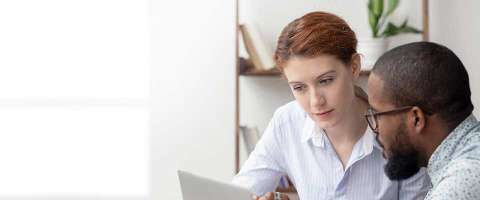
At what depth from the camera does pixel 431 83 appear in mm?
1172

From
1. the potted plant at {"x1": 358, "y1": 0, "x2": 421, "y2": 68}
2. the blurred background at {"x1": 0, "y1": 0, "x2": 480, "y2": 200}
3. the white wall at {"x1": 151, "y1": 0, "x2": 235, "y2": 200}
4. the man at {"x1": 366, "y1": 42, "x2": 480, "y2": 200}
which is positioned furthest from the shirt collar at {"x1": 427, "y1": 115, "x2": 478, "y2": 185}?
the white wall at {"x1": 151, "y1": 0, "x2": 235, "y2": 200}

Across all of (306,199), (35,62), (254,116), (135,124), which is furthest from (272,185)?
(35,62)

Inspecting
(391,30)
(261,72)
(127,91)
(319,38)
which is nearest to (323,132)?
(319,38)

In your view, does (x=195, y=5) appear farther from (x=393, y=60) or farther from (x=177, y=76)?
(x=393, y=60)

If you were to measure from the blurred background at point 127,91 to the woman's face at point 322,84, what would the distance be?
155cm

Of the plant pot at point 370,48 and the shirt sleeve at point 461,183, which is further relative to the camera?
the plant pot at point 370,48

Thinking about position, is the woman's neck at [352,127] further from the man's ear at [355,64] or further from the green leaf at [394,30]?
the green leaf at [394,30]

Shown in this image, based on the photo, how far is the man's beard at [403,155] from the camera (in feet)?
4.05

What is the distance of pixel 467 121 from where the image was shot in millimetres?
1199

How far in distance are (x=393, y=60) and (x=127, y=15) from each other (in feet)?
7.44

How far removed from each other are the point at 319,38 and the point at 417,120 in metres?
0.41

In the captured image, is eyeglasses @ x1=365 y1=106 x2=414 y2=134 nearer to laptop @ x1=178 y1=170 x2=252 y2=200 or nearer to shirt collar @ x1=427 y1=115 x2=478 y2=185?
shirt collar @ x1=427 y1=115 x2=478 y2=185

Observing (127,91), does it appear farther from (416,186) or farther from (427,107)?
(427,107)

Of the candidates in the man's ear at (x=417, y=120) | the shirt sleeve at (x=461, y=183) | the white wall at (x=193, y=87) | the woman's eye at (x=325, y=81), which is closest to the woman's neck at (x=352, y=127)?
the woman's eye at (x=325, y=81)
